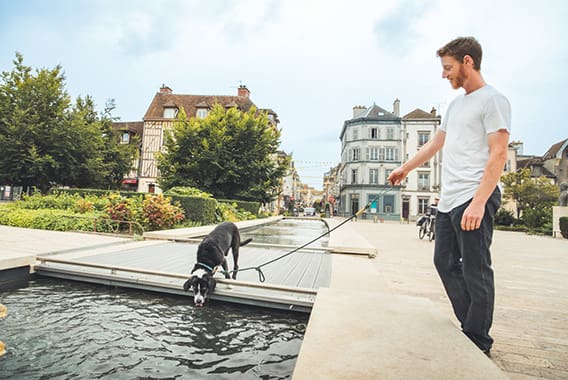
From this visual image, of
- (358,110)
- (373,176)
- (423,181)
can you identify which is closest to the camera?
(423,181)

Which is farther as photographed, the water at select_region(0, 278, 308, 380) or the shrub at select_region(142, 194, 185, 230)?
the shrub at select_region(142, 194, 185, 230)

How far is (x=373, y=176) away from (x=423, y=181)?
20.0ft

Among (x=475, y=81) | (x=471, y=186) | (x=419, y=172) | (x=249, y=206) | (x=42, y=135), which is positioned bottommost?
(x=249, y=206)

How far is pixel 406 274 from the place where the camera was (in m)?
4.58

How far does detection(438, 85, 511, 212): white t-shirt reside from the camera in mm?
1662

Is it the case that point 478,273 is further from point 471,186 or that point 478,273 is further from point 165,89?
point 165,89

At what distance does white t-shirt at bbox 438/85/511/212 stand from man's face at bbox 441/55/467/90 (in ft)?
0.35

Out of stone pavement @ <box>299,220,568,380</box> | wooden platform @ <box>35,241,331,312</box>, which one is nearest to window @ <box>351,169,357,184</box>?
stone pavement @ <box>299,220,568,380</box>

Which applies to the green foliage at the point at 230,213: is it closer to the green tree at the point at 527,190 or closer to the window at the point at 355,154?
the window at the point at 355,154

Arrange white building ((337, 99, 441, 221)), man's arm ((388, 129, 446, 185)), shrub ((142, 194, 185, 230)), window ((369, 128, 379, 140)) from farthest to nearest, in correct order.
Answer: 1. window ((369, 128, 379, 140))
2. white building ((337, 99, 441, 221))
3. shrub ((142, 194, 185, 230))
4. man's arm ((388, 129, 446, 185))

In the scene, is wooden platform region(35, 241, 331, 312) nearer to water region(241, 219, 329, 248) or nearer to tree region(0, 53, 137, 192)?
water region(241, 219, 329, 248)

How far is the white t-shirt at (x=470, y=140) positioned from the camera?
1.66 m

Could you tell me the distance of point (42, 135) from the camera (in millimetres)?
15734

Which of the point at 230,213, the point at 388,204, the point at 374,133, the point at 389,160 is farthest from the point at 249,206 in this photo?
the point at 374,133
